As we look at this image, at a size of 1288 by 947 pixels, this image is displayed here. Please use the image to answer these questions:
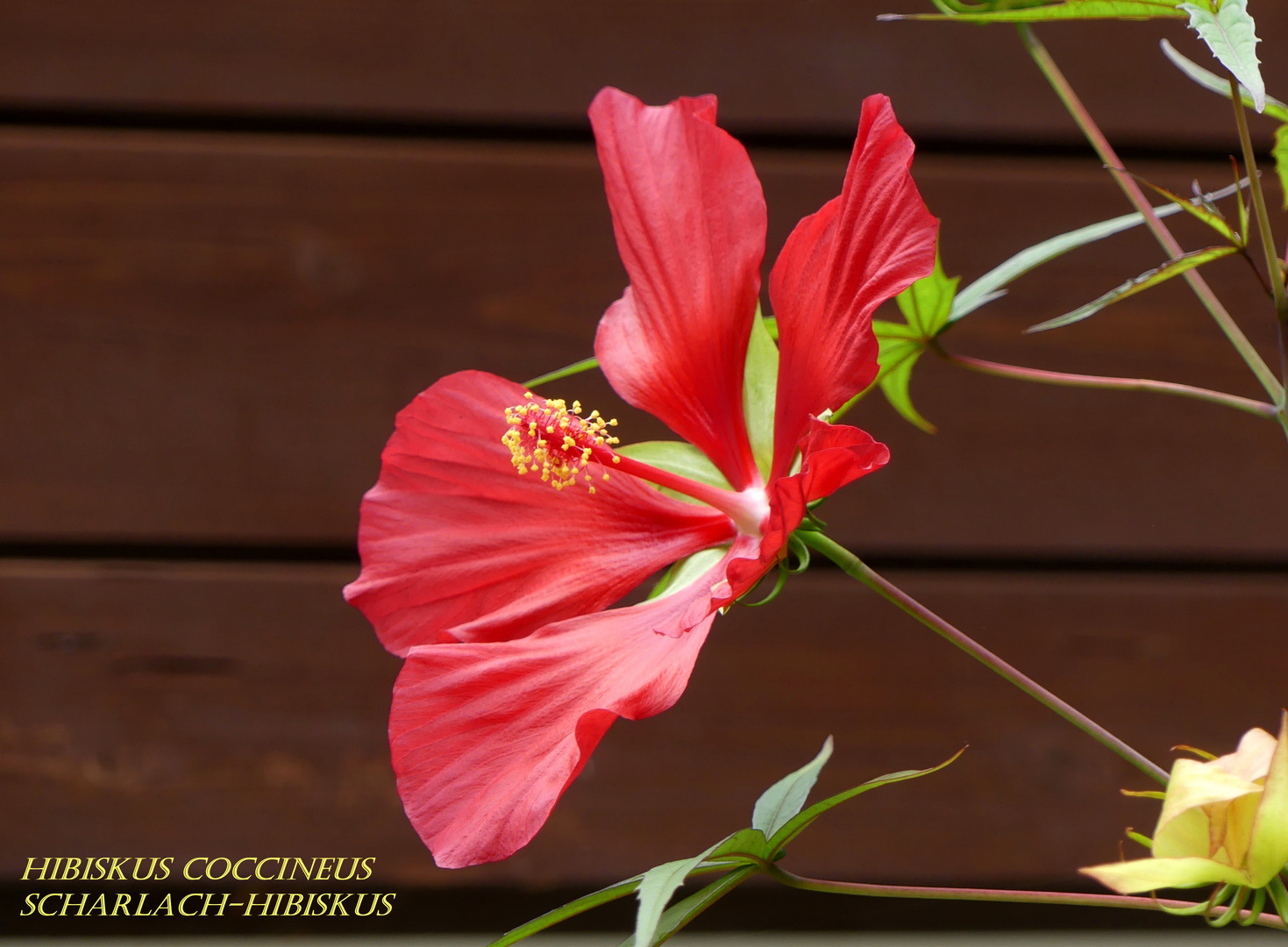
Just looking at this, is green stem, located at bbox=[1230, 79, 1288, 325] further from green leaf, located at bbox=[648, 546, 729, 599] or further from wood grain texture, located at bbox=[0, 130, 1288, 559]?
wood grain texture, located at bbox=[0, 130, 1288, 559]

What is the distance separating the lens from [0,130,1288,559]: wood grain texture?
0.48 m

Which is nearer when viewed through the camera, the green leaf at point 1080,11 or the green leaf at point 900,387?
the green leaf at point 1080,11

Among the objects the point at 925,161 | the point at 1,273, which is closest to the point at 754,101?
the point at 925,161

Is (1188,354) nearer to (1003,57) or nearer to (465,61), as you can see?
(1003,57)

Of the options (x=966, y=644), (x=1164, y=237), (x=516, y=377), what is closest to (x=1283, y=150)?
(x=1164, y=237)

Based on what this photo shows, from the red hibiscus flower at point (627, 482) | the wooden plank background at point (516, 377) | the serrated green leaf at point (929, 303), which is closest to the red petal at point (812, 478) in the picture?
the red hibiscus flower at point (627, 482)

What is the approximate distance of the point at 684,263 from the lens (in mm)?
223

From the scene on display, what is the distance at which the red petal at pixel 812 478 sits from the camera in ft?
0.55

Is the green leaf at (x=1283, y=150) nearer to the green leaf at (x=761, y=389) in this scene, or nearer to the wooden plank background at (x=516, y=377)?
the green leaf at (x=761, y=389)

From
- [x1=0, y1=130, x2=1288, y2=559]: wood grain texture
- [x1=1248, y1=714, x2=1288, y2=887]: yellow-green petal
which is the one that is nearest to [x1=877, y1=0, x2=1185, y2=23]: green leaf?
[x1=1248, y1=714, x2=1288, y2=887]: yellow-green petal

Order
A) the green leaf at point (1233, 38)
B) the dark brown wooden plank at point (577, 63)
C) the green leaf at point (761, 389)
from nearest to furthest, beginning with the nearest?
the green leaf at point (1233, 38), the green leaf at point (761, 389), the dark brown wooden plank at point (577, 63)

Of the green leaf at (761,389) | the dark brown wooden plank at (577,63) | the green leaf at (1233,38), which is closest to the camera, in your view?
the green leaf at (1233,38)

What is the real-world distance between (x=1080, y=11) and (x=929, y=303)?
4.0 inches

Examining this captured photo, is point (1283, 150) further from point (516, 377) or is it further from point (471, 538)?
point (516, 377)
